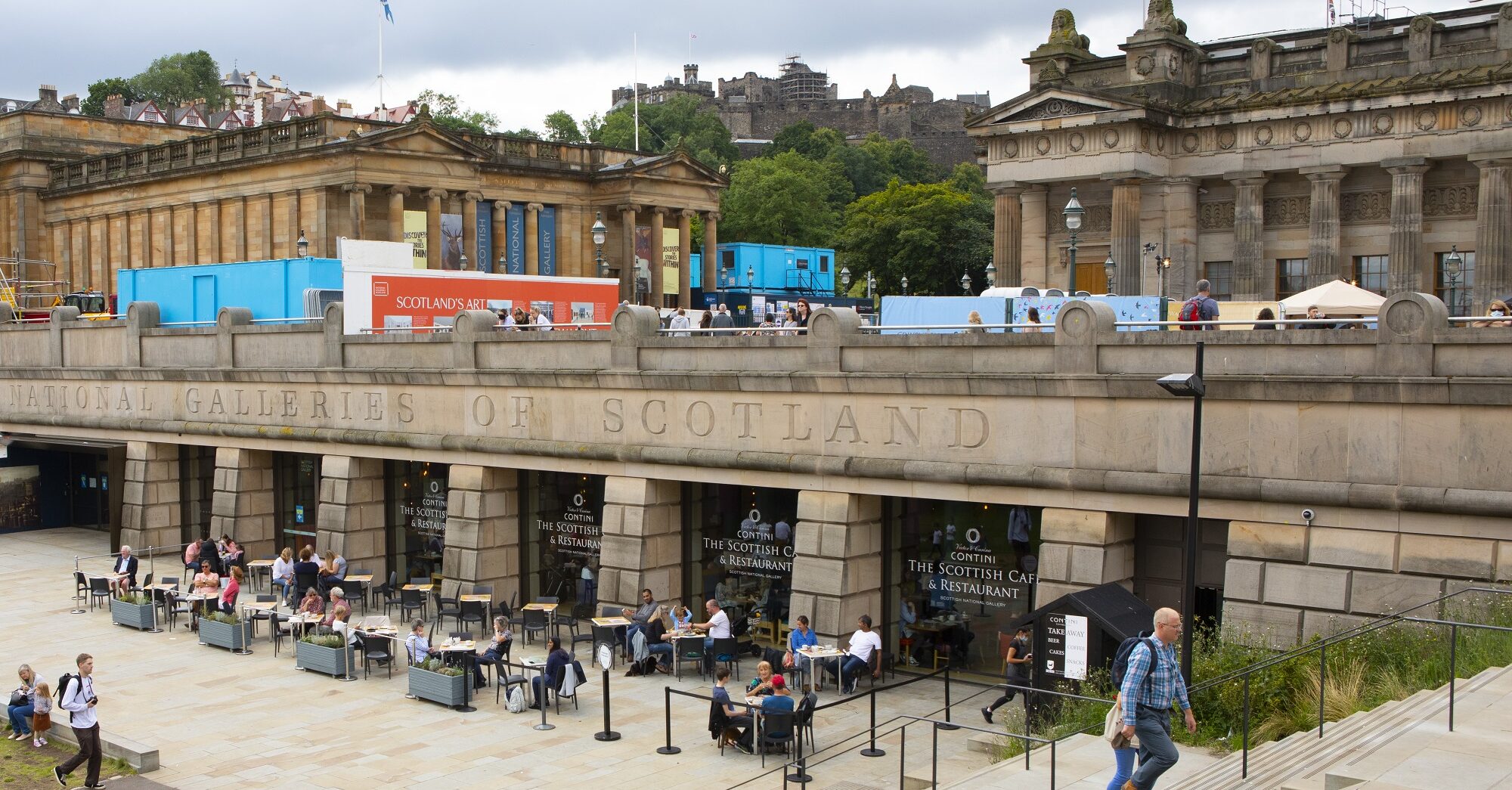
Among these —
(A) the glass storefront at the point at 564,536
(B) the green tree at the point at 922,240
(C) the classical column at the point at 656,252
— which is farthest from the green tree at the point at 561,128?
(A) the glass storefront at the point at 564,536

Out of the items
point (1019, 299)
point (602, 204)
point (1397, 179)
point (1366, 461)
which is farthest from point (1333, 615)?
point (602, 204)

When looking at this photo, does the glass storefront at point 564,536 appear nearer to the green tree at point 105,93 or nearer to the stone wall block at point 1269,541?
the stone wall block at point 1269,541

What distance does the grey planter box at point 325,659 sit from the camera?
80.8 feet

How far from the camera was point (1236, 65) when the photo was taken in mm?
48625

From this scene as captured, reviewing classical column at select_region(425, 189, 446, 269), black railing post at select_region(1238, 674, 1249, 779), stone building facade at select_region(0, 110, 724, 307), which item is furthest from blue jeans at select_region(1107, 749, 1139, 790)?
classical column at select_region(425, 189, 446, 269)

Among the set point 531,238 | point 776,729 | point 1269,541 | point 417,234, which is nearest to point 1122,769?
point 776,729

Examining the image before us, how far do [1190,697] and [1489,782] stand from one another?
4.56 metres

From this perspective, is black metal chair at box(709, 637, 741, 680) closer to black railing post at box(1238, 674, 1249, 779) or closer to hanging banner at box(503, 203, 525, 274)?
black railing post at box(1238, 674, 1249, 779)

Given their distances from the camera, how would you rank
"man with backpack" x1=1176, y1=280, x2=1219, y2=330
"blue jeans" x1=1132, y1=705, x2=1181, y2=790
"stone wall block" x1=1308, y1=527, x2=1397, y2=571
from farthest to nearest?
"man with backpack" x1=1176, y1=280, x2=1219, y2=330 < "stone wall block" x1=1308, y1=527, x2=1397, y2=571 < "blue jeans" x1=1132, y1=705, x2=1181, y2=790

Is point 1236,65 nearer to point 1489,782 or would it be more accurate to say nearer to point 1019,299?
point 1019,299

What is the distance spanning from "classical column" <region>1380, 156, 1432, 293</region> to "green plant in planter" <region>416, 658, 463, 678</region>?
106 feet

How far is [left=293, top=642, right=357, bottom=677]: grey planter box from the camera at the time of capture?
80.8 ft

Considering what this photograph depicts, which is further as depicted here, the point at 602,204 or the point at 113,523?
the point at 602,204

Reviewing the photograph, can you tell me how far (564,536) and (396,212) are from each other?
111 ft
